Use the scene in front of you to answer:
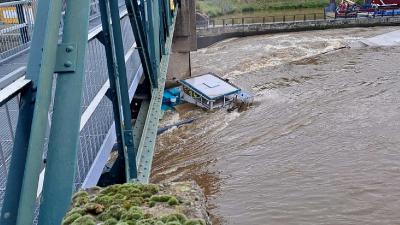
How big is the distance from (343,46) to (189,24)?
43.2 feet

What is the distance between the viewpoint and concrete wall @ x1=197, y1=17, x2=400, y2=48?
36438 mm

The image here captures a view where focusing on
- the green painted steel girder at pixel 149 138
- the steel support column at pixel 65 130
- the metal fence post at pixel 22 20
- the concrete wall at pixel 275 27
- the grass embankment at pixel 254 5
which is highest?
the grass embankment at pixel 254 5

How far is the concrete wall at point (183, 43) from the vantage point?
25.9m

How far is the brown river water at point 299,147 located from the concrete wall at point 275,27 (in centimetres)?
783

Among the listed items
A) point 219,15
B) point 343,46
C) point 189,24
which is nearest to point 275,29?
point 343,46

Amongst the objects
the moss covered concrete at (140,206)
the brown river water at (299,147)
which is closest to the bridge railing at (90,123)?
the moss covered concrete at (140,206)

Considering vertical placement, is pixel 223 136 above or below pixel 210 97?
below

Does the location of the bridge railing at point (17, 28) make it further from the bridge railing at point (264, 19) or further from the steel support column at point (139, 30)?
the bridge railing at point (264, 19)

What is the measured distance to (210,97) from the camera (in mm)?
21344

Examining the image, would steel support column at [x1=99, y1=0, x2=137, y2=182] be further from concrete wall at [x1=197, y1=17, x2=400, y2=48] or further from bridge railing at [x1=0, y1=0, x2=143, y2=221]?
concrete wall at [x1=197, y1=17, x2=400, y2=48]

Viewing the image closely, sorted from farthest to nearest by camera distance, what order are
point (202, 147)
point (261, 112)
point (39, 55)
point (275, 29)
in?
point (275, 29)
point (261, 112)
point (202, 147)
point (39, 55)

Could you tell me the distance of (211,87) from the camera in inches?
880

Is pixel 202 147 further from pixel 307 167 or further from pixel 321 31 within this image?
pixel 321 31

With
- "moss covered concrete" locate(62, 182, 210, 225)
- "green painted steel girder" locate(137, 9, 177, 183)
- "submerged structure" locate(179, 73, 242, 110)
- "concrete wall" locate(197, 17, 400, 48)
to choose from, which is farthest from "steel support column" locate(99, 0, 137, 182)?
"concrete wall" locate(197, 17, 400, 48)
